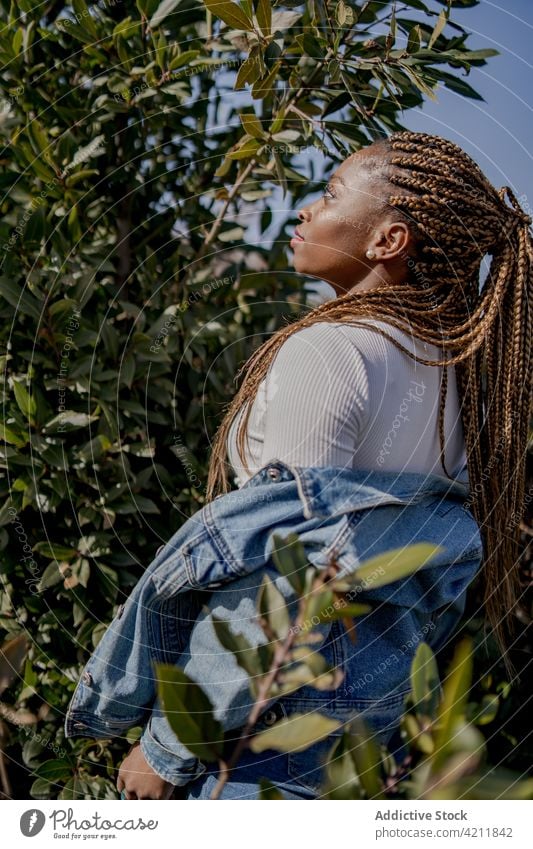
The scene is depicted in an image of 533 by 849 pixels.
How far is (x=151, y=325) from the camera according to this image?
128 cm

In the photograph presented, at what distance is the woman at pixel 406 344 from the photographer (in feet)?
2.65

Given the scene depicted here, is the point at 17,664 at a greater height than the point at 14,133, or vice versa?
the point at 14,133

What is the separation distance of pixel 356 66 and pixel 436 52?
4.4 inches

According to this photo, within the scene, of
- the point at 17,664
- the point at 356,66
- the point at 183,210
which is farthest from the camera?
the point at 183,210

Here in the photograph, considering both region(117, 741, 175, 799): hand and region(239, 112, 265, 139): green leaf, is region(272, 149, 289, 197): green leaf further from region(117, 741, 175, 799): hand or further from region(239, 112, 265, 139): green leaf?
region(117, 741, 175, 799): hand

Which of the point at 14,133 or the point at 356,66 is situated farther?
the point at 14,133

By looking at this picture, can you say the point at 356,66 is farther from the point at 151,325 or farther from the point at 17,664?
the point at 17,664

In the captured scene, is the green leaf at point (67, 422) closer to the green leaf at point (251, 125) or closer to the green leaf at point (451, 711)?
the green leaf at point (251, 125)

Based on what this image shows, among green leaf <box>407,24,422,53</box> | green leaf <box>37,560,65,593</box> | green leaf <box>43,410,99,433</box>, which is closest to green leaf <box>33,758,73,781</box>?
green leaf <box>37,560,65,593</box>

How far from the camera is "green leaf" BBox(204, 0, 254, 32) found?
38.1 inches

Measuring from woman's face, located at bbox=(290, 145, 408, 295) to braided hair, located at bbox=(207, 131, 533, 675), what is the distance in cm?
1

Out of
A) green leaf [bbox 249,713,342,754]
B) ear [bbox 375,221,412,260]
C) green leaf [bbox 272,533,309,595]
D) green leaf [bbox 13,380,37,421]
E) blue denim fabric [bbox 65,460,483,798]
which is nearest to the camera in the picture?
green leaf [bbox 249,713,342,754]
